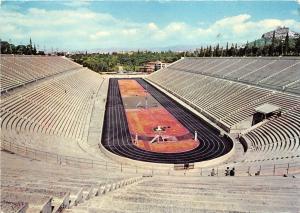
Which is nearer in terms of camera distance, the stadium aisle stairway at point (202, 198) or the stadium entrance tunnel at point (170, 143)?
the stadium aisle stairway at point (202, 198)

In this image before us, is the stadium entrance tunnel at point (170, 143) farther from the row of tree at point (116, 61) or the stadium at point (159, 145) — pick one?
the row of tree at point (116, 61)

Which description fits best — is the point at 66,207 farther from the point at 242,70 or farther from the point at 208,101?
the point at 242,70

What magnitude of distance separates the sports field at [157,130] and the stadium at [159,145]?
0.11m

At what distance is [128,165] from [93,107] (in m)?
22.7

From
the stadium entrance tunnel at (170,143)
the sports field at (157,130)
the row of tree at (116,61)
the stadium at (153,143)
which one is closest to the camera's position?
the stadium at (153,143)

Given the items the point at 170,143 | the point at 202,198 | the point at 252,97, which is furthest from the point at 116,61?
the point at 202,198

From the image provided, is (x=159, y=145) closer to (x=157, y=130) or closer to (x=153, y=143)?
(x=153, y=143)

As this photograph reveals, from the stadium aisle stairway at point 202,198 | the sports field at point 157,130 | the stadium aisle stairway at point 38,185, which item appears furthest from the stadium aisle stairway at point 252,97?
the stadium aisle stairway at point 38,185

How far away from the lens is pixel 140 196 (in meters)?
10.9

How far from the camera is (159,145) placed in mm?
27922

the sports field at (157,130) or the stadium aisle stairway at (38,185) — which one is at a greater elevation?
the stadium aisle stairway at (38,185)

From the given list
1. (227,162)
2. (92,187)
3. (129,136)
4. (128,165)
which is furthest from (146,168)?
(92,187)

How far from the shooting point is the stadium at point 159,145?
1029cm

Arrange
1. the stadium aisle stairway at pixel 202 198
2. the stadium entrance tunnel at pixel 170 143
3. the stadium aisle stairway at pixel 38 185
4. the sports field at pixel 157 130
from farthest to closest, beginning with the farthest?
the sports field at pixel 157 130 < the stadium entrance tunnel at pixel 170 143 < the stadium aisle stairway at pixel 202 198 < the stadium aisle stairway at pixel 38 185
